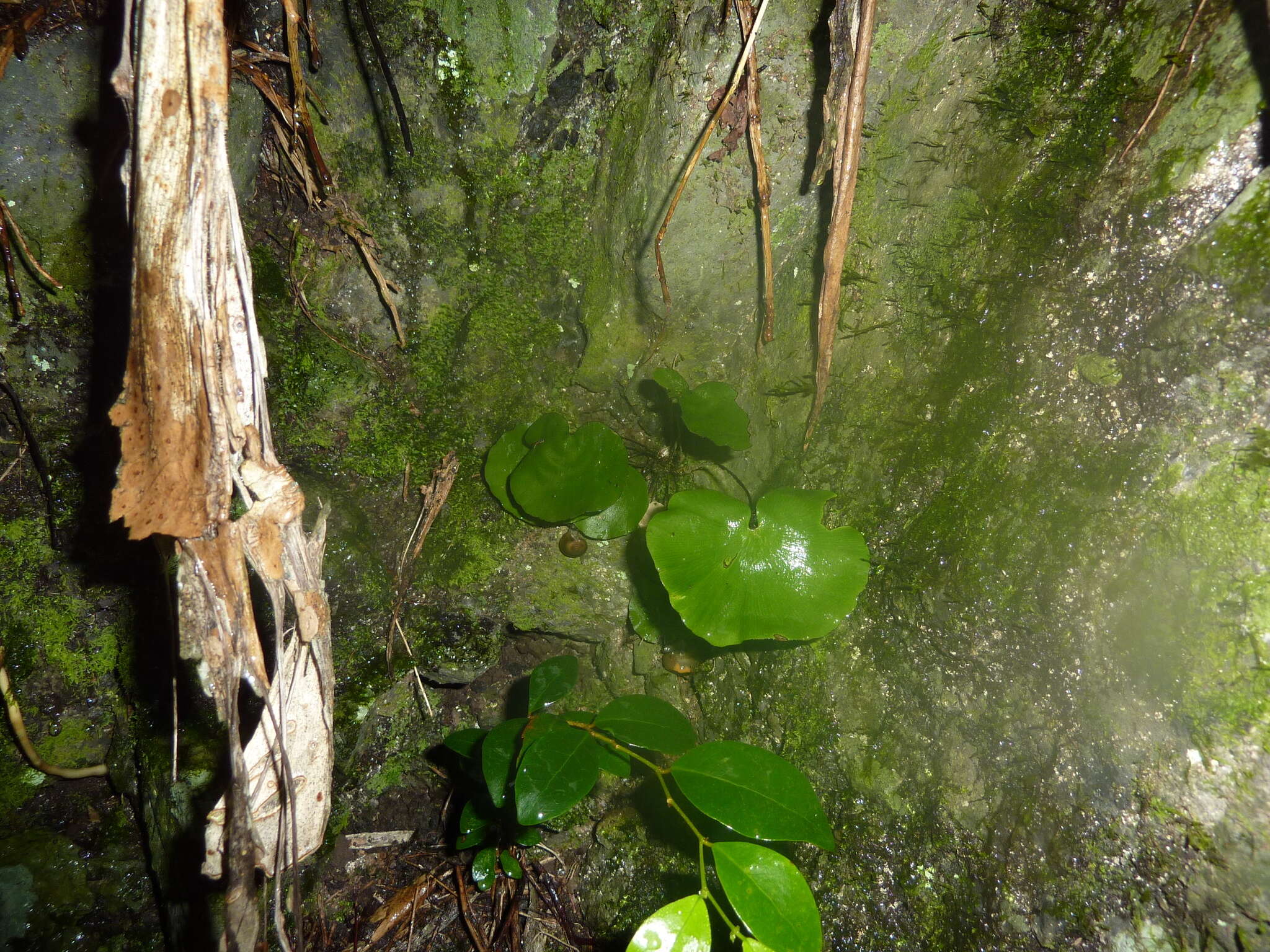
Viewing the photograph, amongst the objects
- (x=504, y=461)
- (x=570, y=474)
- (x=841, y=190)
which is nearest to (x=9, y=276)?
(x=504, y=461)

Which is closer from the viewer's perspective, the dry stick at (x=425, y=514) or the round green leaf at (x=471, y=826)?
the round green leaf at (x=471, y=826)

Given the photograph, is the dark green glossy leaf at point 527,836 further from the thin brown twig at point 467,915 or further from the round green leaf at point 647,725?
the round green leaf at point 647,725

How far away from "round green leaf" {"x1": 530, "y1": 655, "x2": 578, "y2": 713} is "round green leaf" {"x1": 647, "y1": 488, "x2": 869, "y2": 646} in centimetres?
52

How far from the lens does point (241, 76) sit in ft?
5.54

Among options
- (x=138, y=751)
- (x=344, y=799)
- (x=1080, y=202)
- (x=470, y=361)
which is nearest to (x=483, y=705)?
(x=344, y=799)

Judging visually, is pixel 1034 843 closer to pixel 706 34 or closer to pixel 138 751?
pixel 706 34

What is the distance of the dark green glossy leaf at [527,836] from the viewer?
6.86 feet

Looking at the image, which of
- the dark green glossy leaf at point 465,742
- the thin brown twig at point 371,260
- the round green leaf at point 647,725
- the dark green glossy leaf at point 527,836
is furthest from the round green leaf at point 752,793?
the thin brown twig at point 371,260

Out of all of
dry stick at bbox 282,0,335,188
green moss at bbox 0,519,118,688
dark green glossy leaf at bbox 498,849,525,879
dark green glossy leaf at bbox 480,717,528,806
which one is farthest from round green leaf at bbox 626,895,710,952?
dry stick at bbox 282,0,335,188

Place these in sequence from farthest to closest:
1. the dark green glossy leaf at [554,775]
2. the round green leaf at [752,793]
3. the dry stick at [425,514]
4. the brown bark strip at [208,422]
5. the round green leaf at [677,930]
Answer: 1. the dry stick at [425,514]
2. the dark green glossy leaf at [554,775]
3. the round green leaf at [752,793]
4. the round green leaf at [677,930]
5. the brown bark strip at [208,422]

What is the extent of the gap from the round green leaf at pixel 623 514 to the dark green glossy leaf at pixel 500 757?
656 mm

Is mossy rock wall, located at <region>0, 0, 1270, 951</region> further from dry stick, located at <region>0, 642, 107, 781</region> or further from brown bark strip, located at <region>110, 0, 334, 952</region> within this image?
brown bark strip, located at <region>110, 0, 334, 952</region>

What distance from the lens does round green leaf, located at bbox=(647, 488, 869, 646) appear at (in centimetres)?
143

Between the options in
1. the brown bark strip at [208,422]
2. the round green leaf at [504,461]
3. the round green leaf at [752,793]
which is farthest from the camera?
the round green leaf at [504,461]
